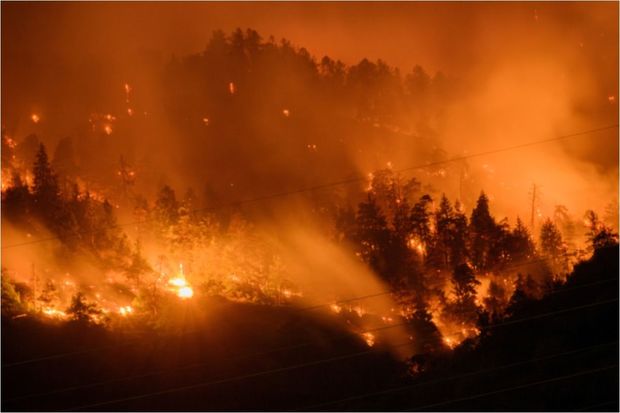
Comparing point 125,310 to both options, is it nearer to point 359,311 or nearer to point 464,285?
point 359,311

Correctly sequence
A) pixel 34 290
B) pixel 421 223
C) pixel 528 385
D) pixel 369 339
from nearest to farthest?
pixel 528 385
pixel 369 339
pixel 34 290
pixel 421 223

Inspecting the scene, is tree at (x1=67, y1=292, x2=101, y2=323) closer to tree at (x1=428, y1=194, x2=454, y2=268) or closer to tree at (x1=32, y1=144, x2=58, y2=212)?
tree at (x1=32, y1=144, x2=58, y2=212)

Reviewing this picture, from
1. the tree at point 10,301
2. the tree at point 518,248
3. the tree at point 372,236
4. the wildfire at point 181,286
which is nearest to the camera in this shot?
the tree at point 10,301

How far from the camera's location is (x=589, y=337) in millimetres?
21688

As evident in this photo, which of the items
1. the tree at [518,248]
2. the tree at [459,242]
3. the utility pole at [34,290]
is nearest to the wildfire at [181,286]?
the utility pole at [34,290]

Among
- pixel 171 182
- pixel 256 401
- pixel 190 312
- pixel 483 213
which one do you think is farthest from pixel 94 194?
pixel 483 213

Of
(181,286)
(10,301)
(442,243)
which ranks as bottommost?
(442,243)

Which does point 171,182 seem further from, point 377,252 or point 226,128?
point 377,252

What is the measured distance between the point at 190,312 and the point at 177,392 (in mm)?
10492

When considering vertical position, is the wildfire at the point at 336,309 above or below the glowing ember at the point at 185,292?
below

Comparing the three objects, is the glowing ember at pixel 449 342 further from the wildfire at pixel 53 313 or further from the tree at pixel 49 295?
the tree at pixel 49 295

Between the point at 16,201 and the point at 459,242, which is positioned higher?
the point at 16,201

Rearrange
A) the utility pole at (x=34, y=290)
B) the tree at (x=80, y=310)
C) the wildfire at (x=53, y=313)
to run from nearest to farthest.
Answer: the tree at (x=80, y=310) → the wildfire at (x=53, y=313) → the utility pole at (x=34, y=290)

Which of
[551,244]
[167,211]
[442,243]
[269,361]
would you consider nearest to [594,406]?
[269,361]
